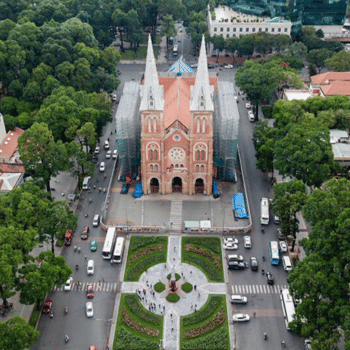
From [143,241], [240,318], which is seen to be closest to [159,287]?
[143,241]

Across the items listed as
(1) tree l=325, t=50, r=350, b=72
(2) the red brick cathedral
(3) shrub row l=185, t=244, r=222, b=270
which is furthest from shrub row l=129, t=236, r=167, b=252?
(1) tree l=325, t=50, r=350, b=72

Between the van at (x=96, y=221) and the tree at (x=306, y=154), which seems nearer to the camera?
the tree at (x=306, y=154)

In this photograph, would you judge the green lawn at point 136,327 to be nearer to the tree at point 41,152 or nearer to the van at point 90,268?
the van at point 90,268

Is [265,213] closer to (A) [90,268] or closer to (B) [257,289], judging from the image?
(B) [257,289]

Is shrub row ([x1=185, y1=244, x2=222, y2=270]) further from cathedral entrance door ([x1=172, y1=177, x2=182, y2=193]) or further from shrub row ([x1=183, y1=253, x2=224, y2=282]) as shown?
cathedral entrance door ([x1=172, y1=177, x2=182, y2=193])

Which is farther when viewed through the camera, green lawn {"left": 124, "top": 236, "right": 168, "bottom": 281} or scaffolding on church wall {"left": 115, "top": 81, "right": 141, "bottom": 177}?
scaffolding on church wall {"left": 115, "top": 81, "right": 141, "bottom": 177}

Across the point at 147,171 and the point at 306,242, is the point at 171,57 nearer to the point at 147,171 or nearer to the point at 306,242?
the point at 147,171

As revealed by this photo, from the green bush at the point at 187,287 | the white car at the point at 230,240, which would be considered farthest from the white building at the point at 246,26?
the green bush at the point at 187,287
